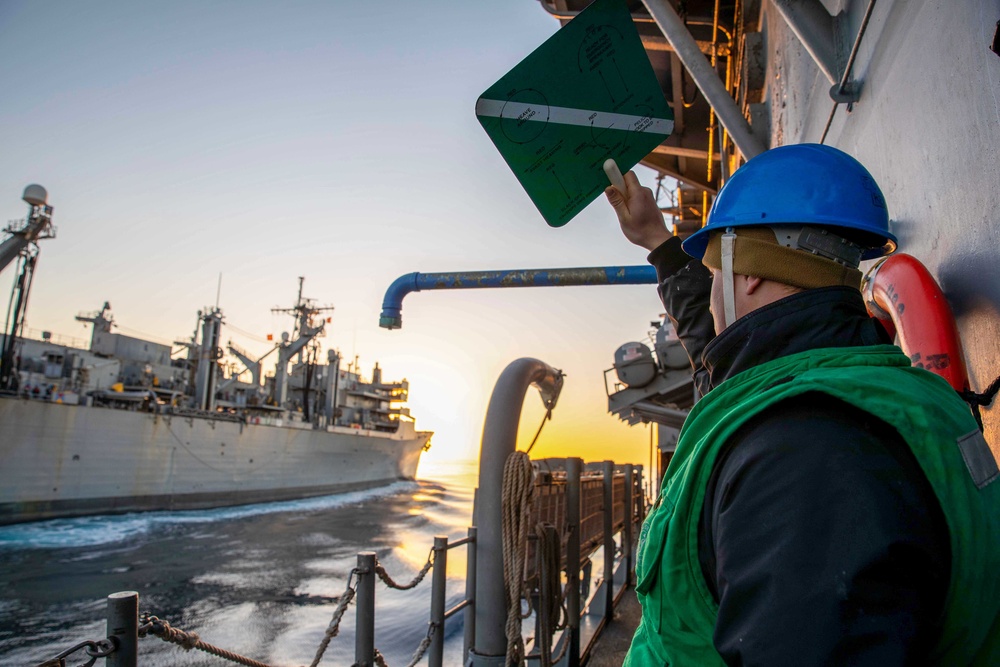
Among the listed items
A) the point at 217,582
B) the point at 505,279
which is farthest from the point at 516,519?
the point at 217,582

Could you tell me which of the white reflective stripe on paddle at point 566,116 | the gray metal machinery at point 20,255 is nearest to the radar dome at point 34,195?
the gray metal machinery at point 20,255

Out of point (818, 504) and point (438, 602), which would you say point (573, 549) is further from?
point (818, 504)

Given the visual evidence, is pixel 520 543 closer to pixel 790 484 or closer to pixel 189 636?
pixel 189 636

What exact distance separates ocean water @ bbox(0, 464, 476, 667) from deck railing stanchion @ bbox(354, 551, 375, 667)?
723 cm

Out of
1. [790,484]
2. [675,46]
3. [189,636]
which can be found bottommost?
[189,636]

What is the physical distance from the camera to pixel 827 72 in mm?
2244

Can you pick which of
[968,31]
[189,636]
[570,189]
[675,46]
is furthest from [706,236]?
[189,636]

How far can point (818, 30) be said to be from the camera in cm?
227

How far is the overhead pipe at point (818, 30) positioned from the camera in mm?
2234

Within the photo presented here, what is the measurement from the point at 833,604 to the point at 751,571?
0.10 m

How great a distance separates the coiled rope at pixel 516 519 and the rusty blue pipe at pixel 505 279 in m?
1.32

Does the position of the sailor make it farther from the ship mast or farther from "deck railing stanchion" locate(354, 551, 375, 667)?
the ship mast

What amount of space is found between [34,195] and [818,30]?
33.2 m

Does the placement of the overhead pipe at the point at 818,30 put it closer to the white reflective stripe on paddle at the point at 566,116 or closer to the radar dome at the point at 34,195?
the white reflective stripe on paddle at the point at 566,116
